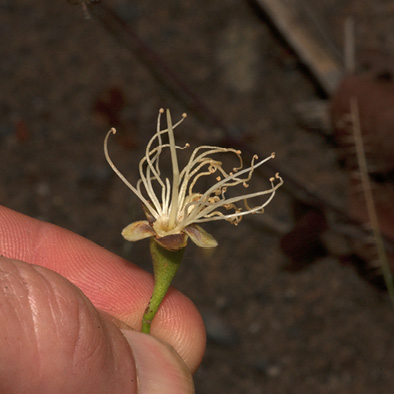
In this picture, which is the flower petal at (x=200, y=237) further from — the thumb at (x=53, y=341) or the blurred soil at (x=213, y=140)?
the blurred soil at (x=213, y=140)

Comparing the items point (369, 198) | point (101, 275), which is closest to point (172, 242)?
point (101, 275)

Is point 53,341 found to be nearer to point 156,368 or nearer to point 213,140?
point 156,368

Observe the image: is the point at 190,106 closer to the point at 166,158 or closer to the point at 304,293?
the point at 166,158

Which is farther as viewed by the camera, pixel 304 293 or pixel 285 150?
pixel 285 150

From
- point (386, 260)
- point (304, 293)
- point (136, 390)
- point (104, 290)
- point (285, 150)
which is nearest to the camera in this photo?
point (136, 390)

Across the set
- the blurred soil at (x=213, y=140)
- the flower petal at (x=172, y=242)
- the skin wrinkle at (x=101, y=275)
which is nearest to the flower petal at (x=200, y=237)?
the flower petal at (x=172, y=242)

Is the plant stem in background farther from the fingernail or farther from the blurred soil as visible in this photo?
the fingernail

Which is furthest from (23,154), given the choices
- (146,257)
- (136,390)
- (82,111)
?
(136,390)
